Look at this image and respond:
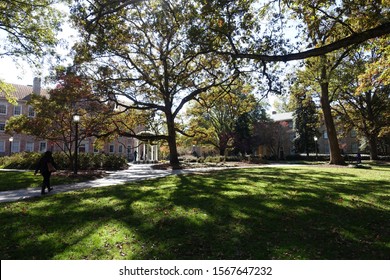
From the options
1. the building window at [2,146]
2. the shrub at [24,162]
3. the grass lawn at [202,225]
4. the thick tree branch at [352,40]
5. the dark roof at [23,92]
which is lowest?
the grass lawn at [202,225]

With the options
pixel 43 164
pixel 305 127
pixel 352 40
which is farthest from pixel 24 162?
pixel 305 127

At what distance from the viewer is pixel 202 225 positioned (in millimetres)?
5766

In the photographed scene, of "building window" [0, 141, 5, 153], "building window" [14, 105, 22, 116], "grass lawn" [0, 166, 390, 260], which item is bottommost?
"grass lawn" [0, 166, 390, 260]

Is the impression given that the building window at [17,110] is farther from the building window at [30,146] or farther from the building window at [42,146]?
the building window at [42,146]

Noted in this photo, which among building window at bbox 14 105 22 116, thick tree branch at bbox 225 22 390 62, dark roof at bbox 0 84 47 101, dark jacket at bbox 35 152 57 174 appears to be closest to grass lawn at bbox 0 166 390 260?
dark jacket at bbox 35 152 57 174

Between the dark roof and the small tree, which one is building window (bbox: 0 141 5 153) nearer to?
the dark roof

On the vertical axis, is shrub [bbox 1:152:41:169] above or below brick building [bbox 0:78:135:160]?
below

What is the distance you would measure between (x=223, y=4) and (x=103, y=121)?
1317 centimetres

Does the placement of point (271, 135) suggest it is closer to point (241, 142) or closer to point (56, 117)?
point (241, 142)

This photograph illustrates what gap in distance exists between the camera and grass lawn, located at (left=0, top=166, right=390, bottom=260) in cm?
457

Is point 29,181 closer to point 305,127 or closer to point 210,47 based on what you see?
point 210,47

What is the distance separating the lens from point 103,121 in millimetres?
19781

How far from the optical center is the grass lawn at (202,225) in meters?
4.57

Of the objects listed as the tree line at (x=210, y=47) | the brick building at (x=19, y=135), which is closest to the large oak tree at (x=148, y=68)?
the tree line at (x=210, y=47)
